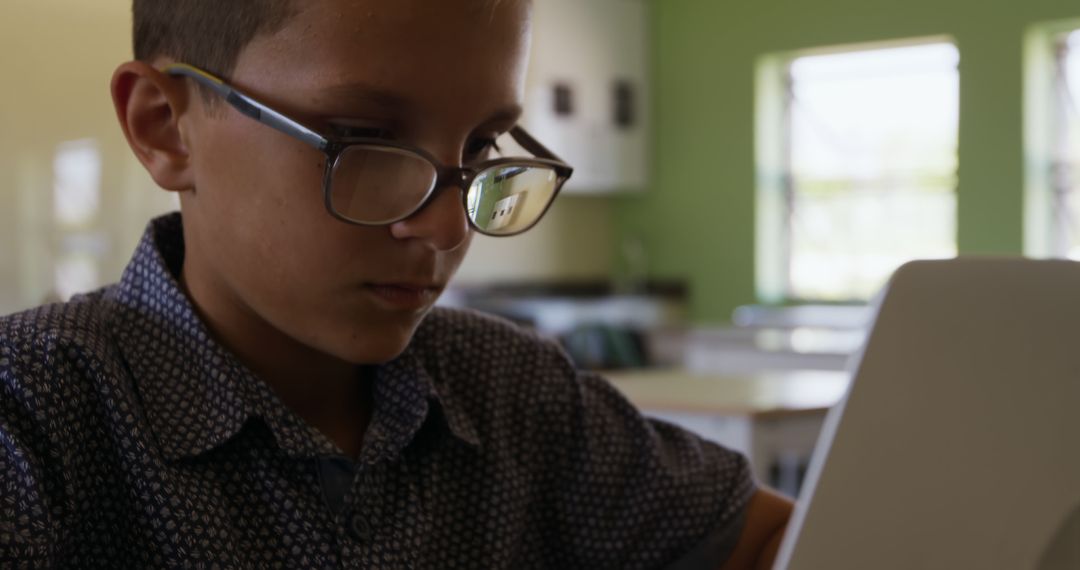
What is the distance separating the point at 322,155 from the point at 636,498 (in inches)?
17.0

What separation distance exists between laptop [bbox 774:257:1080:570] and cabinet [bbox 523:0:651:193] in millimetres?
5126

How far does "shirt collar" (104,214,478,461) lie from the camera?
0.79m

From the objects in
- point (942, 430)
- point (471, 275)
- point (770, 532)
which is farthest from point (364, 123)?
point (471, 275)

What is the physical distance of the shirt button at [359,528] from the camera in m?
0.81

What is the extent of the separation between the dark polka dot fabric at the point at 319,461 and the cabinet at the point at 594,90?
15.3ft

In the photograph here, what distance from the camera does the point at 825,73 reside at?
6070 millimetres

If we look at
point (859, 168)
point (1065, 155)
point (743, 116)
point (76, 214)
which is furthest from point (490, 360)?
point (743, 116)

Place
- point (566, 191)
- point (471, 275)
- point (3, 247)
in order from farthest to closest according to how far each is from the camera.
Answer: point (566, 191) < point (471, 275) < point (3, 247)

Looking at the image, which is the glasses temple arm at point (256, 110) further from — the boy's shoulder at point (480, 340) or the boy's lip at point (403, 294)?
the boy's shoulder at point (480, 340)

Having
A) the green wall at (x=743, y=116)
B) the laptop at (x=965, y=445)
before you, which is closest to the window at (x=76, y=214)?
the green wall at (x=743, y=116)

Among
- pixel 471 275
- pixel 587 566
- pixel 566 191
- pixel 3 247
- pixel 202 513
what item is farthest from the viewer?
pixel 566 191

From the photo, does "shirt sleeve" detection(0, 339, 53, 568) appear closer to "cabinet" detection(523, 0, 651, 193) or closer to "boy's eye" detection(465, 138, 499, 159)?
"boy's eye" detection(465, 138, 499, 159)

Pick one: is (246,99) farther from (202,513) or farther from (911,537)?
(911,537)

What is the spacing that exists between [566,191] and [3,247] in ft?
10.6
